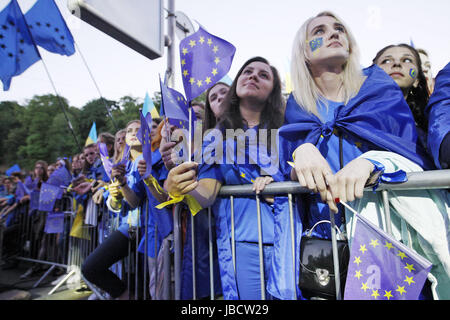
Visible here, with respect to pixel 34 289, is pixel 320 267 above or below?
above

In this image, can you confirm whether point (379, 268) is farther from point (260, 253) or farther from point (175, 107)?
point (175, 107)

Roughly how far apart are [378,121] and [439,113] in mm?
229

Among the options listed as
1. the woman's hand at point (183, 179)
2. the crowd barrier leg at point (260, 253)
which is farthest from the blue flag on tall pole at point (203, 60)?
the crowd barrier leg at point (260, 253)

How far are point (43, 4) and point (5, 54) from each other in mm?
755

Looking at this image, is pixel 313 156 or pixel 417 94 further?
pixel 417 94

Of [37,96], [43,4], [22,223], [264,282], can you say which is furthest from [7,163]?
[264,282]

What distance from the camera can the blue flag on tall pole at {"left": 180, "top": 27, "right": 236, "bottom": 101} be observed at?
5.25 feet

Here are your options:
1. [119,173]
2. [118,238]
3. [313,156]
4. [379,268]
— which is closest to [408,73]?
[313,156]

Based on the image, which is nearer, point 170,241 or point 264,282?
point 264,282

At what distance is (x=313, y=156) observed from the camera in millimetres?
1201

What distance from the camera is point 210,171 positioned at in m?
1.83

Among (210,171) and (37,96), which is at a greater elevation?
(37,96)
